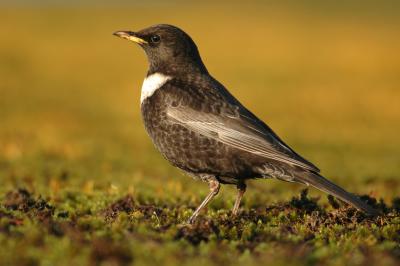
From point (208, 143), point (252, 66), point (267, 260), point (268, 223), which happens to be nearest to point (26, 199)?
point (208, 143)

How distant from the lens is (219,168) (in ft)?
28.8

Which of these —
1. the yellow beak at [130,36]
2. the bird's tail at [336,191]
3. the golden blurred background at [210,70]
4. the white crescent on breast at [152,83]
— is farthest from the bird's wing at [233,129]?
the golden blurred background at [210,70]

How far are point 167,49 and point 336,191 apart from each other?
10.3ft

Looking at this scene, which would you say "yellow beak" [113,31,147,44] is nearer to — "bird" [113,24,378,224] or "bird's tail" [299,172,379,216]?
"bird" [113,24,378,224]

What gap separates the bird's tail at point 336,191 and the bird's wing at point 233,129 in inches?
9.5

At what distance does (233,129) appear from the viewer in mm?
8742

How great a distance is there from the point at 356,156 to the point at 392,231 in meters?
11.5

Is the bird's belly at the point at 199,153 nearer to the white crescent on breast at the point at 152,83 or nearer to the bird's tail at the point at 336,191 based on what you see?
the white crescent on breast at the point at 152,83

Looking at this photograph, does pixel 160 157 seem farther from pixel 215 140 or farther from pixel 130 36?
pixel 215 140

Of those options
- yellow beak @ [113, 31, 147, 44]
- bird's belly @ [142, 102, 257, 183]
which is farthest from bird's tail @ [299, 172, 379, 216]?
yellow beak @ [113, 31, 147, 44]

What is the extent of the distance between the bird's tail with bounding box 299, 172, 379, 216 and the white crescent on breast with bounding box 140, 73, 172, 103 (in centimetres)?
225

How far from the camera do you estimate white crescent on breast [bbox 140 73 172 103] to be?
927 cm

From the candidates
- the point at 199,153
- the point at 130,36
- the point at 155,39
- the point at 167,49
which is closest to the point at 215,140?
the point at 199,153

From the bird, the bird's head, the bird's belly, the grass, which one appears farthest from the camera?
the bird's head
